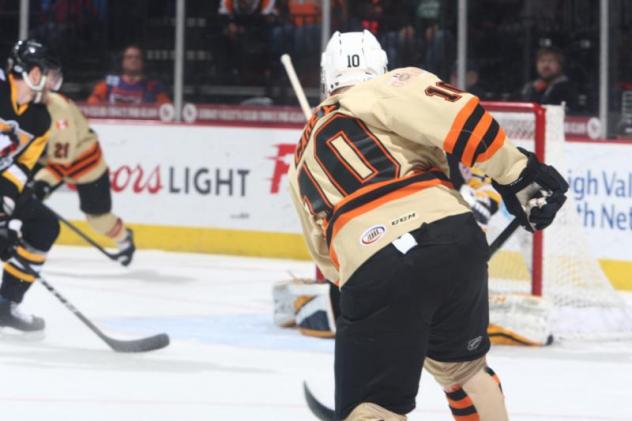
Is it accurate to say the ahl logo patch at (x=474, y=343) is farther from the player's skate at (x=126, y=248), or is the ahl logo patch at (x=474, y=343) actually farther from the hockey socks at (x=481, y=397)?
the player's skate at (x=126, y=248)

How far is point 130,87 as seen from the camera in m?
8.91

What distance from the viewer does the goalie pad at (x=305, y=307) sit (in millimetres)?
5801

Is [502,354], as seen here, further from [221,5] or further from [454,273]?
[221,5]

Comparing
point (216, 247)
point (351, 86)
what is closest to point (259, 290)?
point (216, 247)

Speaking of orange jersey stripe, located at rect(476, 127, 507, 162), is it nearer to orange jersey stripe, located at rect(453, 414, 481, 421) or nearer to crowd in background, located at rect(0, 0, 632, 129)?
orange jersey stripe, located at rect(453, 414, 481, 421)

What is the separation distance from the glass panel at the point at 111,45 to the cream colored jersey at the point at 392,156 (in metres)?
5.81

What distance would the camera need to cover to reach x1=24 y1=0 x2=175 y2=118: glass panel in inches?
346

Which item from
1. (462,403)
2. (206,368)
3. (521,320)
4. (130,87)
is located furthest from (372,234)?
(130,87)

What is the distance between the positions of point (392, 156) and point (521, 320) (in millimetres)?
2795

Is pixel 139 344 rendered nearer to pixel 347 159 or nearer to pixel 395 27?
pixel 347 159

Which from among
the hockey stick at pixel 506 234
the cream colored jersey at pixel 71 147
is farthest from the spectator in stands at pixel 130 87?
the hockey stick at pixel 506 234

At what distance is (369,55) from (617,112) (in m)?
4.51

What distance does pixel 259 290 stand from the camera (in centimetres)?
723

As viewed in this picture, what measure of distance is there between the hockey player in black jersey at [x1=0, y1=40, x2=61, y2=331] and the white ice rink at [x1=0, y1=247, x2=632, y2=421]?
0.76ft
